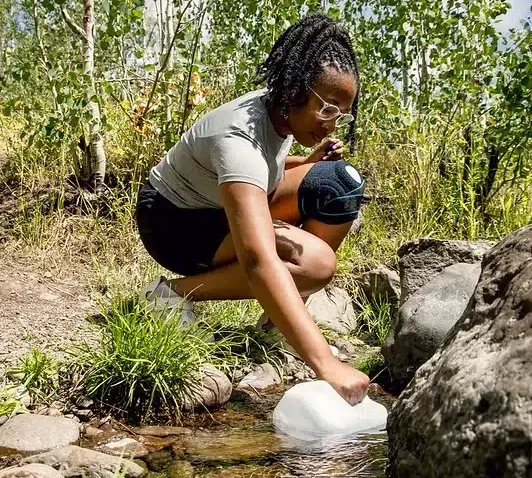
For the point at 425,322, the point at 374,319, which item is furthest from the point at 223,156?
the point at 374,319

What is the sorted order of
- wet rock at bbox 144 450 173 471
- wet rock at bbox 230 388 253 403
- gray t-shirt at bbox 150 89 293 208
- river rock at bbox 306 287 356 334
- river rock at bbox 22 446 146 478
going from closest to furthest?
1. river rock at bbox 22 446 146 478
2. wet rock at bbox 144 450 173 471
3. gray t-shirt at bbox 150 89 293 208
4. wet rock at bbox 230 388 253 403
5. river rock at bbox 306 287 356 334

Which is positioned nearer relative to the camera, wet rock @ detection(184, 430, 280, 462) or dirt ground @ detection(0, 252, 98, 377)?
wet rock @ detection(184, 430, 280, 462)

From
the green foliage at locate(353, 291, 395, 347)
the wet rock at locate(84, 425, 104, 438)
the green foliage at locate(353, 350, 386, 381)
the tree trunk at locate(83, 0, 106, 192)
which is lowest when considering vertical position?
the wet rock at locate(84, 425, 104, 438)

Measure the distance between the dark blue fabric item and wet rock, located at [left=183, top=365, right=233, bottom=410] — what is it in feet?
2.70

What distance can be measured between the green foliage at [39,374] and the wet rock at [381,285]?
2.02m

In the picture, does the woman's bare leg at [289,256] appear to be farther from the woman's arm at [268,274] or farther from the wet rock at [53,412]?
the wet rock at [53,412]

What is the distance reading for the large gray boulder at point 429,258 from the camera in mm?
3650

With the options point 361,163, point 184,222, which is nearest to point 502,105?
point 361,163

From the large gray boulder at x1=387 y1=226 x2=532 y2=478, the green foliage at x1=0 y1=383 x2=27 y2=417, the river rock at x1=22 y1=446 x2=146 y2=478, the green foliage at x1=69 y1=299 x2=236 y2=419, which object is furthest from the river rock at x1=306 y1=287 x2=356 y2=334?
the large gray boulder at x1=387 y1=226 x2=532 y2=478

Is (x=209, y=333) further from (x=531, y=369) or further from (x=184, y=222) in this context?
(x=531, y=369)

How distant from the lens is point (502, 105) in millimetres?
4875

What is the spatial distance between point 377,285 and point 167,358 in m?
1.89

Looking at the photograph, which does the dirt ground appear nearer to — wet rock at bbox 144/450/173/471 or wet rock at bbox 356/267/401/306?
wet rock at bbox 144/450/173/471

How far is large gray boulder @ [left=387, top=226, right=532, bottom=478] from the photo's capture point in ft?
4.24
